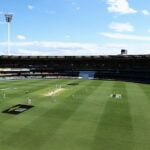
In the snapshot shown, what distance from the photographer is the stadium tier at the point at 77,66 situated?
106 m

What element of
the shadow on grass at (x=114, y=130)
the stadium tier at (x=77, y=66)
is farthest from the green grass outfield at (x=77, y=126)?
the stadium tier at (x=77, y=66)

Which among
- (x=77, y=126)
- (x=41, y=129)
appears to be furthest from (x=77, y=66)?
(x=41, y=129)

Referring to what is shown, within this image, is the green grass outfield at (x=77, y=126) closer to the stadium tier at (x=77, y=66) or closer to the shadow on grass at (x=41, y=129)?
the shadow on grass at (x=41, y=129)

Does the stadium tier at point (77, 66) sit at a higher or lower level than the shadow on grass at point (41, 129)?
higher

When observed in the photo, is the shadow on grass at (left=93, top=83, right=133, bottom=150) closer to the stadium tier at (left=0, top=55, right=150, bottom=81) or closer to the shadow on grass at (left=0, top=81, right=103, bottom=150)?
the shadow on grass at (left=0, top=81, right=103, bottom=150)

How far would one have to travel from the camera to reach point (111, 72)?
360 ft

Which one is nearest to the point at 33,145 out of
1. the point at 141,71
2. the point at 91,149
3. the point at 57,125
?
the point at 91,149

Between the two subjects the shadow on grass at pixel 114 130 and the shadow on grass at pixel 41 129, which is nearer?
the shadow on grass at pixel 114 130

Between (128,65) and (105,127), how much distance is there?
82802 mm

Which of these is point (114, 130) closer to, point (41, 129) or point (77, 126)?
point (77, 126)

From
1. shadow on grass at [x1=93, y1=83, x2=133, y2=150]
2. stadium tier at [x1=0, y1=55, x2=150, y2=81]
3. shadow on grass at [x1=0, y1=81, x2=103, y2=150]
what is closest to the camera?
shadow on grass at [x1=93, y1=83, x2=133, y2=150]

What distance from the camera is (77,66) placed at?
116 metres

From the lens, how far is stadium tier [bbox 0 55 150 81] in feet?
347

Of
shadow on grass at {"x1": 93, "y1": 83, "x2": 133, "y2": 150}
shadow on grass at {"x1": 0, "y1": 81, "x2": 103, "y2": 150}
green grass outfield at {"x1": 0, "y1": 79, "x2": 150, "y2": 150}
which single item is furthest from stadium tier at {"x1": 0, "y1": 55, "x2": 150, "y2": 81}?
shadow on grass at {"x1": 0, "y1": 81, "x2": 103, "y2": 150}
